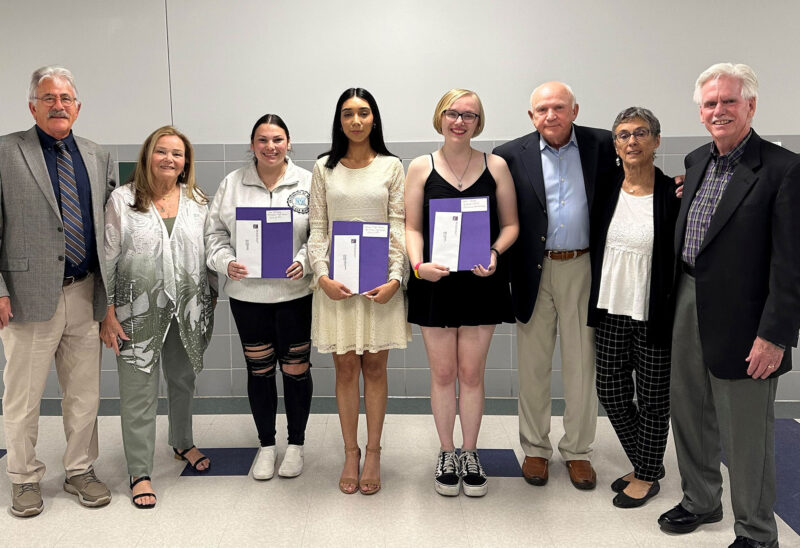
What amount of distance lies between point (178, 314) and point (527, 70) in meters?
2.64

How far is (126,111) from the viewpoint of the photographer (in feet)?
13.5

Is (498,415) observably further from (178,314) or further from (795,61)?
(795,61)

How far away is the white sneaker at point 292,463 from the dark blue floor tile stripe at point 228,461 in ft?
0.69

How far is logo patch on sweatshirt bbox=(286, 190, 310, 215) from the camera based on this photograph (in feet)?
9.62

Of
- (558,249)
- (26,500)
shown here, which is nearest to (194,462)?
(26,500)

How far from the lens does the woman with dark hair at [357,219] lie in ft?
9.14

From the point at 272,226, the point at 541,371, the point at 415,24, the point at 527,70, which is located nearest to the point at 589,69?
the point at 527,70

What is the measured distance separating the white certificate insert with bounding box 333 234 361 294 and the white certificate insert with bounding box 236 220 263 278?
0.36 m

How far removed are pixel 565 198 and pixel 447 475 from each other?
1400mm

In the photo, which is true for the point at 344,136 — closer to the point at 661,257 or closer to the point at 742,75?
the point at 661,257

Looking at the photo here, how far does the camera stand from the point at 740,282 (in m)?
2.22

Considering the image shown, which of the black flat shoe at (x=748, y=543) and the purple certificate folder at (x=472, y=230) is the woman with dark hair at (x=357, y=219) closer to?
the purple certificate folder at (x=472, y=230)

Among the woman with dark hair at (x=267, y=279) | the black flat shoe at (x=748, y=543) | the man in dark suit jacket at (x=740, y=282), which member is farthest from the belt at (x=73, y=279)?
the black flat shoe at (x=748, y=543)

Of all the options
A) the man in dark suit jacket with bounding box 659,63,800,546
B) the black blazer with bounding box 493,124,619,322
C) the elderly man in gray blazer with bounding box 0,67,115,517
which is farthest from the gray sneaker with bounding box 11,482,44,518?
the man in dark suit jacket with bounding box 659,63,800,546
